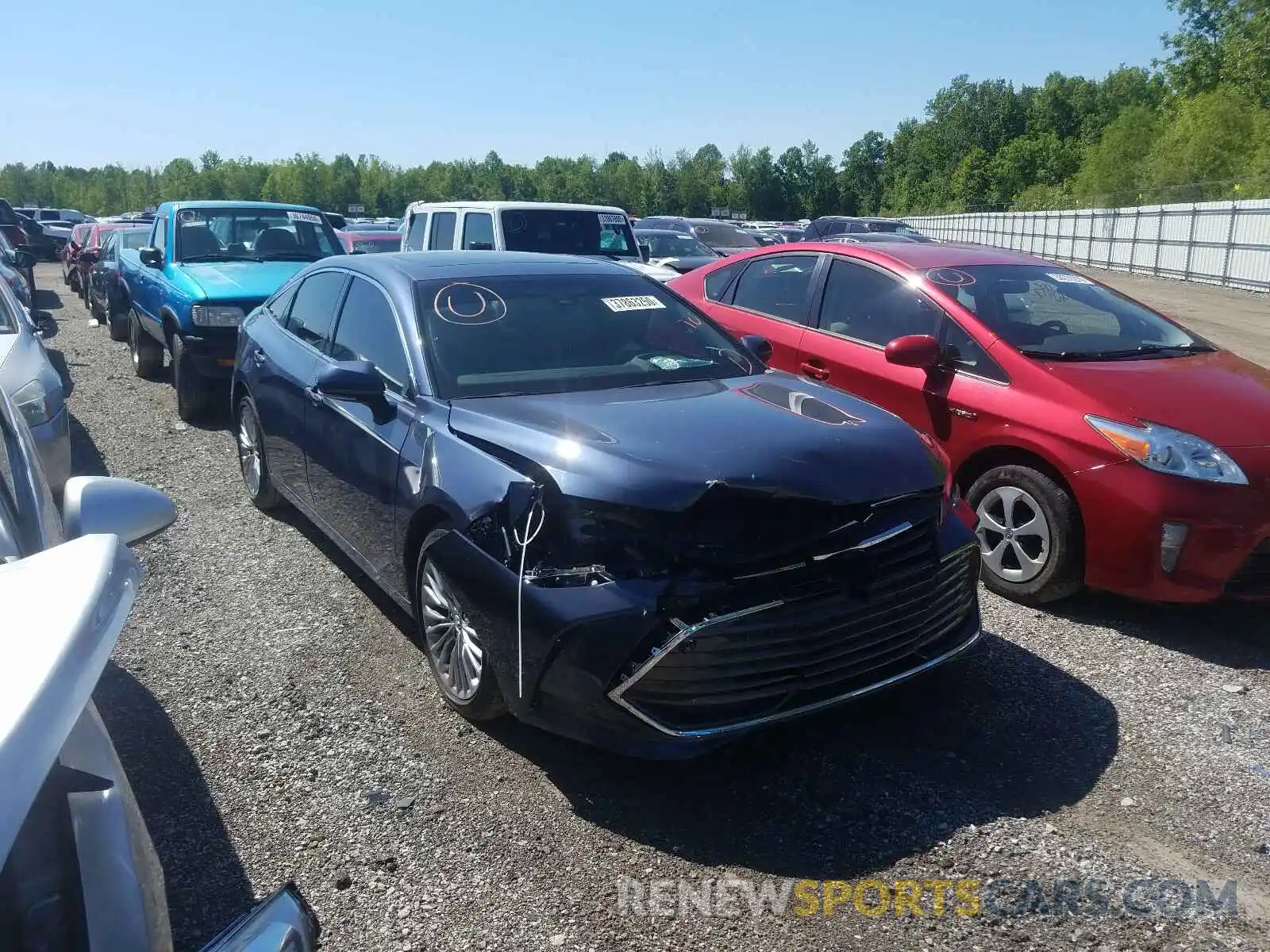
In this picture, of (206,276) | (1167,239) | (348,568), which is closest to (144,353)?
(206,276)

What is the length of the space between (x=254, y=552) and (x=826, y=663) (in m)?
3.57

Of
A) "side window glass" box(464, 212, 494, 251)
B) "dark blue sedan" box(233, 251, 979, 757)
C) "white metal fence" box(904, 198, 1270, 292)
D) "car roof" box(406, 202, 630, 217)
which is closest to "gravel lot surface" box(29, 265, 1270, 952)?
"dark blue sedan" box(233, 251, 979, 757)

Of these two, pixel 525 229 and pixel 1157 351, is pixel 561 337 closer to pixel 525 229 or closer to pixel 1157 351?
pixel 1157 351

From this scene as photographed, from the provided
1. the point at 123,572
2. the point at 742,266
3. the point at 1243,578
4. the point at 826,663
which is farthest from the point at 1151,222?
the point at 123,572

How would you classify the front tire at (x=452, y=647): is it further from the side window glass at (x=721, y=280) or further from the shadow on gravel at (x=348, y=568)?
the side window glass at (x=721, y=280)

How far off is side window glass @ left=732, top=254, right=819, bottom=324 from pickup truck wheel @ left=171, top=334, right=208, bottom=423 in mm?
4623

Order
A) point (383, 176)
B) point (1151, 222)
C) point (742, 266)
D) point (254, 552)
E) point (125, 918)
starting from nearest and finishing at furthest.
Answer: point (125, 918), point (254, 552), point (742, 266), point (1151, 222), point (383, 176)

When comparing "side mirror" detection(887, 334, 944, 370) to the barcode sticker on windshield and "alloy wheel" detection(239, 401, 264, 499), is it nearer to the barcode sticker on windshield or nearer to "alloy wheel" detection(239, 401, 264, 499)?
the barcode sticker on windshield

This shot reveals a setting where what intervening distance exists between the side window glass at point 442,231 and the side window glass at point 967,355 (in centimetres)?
699

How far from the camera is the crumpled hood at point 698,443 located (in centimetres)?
320

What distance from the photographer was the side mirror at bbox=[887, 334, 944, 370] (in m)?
5.24

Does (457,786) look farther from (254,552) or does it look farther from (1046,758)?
(254,552)

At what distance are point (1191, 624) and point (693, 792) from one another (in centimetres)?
279

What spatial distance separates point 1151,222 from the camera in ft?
101
